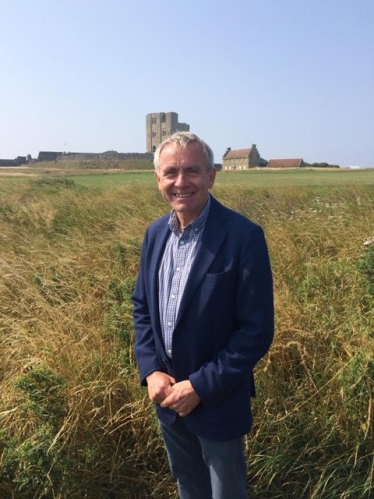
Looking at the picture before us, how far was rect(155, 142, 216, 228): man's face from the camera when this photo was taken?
171cm

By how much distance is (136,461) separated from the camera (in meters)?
2.47

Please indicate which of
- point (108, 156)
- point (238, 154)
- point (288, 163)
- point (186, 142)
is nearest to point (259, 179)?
point (186, 142)

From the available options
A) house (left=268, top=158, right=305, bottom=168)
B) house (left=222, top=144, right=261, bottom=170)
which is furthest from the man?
house (left=222, top=144, right=261, bottom=170)

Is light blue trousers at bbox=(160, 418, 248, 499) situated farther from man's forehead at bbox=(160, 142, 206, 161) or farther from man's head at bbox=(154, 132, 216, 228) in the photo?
man's forehead at bbox=(160, 142, 206, 161)

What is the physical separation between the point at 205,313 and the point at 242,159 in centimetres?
9107

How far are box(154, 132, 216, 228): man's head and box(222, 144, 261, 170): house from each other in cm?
8676

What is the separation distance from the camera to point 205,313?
1713 millimetres

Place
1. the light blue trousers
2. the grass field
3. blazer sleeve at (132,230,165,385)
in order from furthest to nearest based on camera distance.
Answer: the grass field → blazer sleeve at (132,230,165,385) → the light blue trousers

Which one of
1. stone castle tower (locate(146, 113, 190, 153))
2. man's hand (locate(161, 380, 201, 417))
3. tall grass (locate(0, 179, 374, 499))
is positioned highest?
stone castle tower (locate(146, 113, 190, 153))

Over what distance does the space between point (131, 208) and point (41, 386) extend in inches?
245

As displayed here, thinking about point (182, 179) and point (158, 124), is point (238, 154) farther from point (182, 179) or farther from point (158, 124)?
point (182, 179)

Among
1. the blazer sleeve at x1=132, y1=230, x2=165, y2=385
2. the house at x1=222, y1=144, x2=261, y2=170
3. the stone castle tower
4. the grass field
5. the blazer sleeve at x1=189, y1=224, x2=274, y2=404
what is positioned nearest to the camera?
the blazer sleeve at x1=189, y1=224, x2=274, y2=404

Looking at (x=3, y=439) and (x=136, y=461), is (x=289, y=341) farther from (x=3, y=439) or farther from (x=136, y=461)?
(x=3, y=439)

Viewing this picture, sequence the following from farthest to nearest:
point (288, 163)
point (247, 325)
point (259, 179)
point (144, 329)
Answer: point (288, 163), point (259, 179), point (144, 329), point (247, 325)
